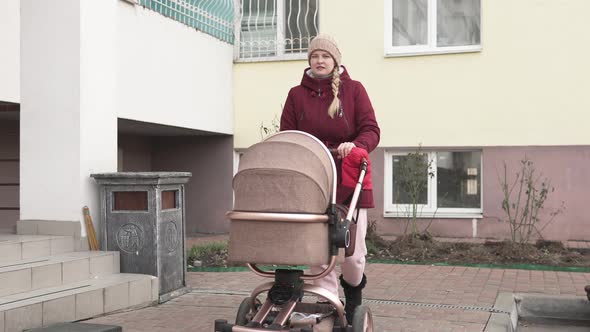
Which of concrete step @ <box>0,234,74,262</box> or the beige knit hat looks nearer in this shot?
the beige knit hat

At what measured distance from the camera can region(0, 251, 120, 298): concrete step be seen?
5.09 meters

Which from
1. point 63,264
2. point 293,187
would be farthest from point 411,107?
point 293,187

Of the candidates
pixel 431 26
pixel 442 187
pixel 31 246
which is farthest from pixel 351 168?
pixel 431 26

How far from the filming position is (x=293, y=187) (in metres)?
3.61

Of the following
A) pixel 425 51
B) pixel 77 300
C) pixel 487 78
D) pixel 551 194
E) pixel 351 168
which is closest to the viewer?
pixel 351 168

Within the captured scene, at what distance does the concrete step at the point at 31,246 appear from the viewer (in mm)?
5611

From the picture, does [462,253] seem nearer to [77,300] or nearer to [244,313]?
[77,300]

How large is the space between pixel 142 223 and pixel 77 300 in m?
1.13

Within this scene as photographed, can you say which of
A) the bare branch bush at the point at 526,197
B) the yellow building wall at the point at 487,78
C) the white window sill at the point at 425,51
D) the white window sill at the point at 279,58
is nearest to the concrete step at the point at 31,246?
the yellow building wall at the point at 487,78

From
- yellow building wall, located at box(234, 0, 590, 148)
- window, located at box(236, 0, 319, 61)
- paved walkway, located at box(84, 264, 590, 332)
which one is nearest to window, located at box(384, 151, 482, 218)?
yellow building wall, located at box(234, 0, 590, 148)

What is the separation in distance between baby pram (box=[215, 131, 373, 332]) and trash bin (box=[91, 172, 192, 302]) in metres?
2.37

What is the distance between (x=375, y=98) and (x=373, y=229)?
2.26 m

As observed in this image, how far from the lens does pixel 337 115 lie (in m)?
4.28

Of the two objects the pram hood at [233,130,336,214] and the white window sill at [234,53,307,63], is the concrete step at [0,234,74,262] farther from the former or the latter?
the white window sill at [234,53,307,63]
